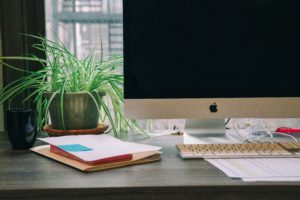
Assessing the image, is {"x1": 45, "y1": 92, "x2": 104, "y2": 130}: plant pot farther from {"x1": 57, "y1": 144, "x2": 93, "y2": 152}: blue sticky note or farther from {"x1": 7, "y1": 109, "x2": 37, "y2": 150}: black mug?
{"x1": 57, "y1": 144, "x2": 93, "y2": 152}: blue sticky note

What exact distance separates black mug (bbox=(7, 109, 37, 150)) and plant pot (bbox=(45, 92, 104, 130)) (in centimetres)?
16

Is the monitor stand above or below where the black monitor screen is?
below

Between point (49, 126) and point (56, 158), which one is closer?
point (56, 158)

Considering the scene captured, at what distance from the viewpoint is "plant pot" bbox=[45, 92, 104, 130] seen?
1.24 metres

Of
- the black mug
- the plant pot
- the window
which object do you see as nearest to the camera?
the black mug

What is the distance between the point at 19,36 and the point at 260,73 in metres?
0.86

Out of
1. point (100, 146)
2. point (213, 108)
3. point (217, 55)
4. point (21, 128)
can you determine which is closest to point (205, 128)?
point (213, 108)

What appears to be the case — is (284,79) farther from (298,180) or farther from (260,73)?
(298,180)

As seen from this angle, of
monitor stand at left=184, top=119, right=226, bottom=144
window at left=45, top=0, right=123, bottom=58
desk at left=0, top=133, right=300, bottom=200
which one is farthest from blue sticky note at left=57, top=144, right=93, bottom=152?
window at left=45, top=0, right=123, bottom=58

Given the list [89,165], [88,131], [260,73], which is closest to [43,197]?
[89,165]

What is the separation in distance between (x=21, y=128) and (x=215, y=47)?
59 centimetres

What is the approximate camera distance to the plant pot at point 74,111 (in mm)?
1241

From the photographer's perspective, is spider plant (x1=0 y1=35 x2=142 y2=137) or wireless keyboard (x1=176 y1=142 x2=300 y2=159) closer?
wireless keyboard (x1=176 y1=142 x2=300 y2=159)

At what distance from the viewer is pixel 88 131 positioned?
1220mm
